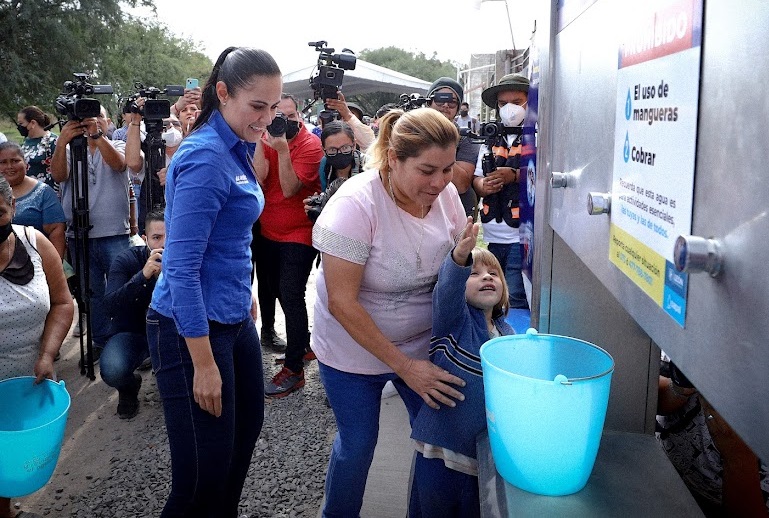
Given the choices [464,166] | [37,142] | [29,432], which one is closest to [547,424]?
[29,432]

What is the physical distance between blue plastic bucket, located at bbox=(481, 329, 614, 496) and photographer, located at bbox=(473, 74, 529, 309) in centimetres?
278

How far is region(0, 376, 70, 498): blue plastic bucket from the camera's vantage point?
253 centimetres

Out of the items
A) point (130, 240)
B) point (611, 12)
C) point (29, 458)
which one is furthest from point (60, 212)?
point (611, 12)

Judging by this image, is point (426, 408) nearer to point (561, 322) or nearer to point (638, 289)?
point (561, 322)

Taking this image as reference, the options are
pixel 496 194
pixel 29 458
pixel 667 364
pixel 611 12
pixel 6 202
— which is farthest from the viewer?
pixel 496 194

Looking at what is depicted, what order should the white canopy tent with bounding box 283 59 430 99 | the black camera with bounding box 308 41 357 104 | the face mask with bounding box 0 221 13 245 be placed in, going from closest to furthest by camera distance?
the face mask with bounding box 0 221 13 245
the black camera with bounding box 308 41 357 104
the white canopy tent with bounding box 283 59 430 99

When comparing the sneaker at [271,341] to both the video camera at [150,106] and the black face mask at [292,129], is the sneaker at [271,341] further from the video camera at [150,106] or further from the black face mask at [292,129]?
the video camera at [150,106]

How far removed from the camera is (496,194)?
4297 mm

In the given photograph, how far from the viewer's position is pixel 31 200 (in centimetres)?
439

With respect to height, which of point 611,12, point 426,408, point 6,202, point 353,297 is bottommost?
point 426,408

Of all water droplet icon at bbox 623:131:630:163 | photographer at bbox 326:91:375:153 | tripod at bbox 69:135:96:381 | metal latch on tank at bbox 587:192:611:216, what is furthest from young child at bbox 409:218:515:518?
tripod at bbox 69:135:96:381

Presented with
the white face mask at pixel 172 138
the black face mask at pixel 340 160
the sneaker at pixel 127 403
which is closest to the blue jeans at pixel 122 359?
the sneaker at pixel 127 403

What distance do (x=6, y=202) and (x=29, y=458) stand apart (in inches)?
41.0

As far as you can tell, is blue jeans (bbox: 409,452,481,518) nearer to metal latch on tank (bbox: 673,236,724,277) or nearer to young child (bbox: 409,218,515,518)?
young child (bbox: 409,218,515,518)
